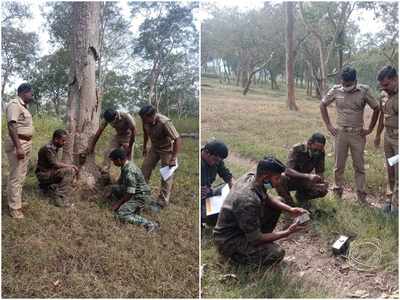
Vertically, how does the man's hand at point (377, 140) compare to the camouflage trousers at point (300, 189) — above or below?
above

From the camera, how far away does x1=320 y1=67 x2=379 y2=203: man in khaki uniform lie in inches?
162

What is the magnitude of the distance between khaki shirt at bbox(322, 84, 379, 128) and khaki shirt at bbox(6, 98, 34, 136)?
9.96ft

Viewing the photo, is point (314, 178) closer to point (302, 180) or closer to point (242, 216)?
point (302, 180)

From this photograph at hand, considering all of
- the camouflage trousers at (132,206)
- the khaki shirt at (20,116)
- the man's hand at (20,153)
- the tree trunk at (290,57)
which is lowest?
the camouflage trousers at (132,206)

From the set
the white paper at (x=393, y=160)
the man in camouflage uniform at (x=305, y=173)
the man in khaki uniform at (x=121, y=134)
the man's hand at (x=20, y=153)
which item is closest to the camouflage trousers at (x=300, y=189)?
the man in camouflage uniform at (x=305, y=173)

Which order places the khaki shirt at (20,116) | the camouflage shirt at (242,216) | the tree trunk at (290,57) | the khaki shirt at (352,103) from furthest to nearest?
the tree trunk at (290,57), the khaki shirt at (352,103), the khaki shirt at (20,116), the camouflage shirt at (242,216)

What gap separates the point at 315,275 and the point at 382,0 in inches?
106

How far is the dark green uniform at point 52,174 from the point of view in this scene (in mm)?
4156

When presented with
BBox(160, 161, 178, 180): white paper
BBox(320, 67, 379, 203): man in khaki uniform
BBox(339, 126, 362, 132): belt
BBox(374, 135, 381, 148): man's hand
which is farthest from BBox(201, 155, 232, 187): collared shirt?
BBox(374, 135, 381, 148): man's hand

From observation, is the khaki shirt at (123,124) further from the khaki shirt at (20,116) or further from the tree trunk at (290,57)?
the tree trunk at (290,57)

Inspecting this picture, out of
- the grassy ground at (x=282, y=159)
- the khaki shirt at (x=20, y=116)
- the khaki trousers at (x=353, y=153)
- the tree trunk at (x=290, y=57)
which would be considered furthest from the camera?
the tree trunk at (x=290, y=57)

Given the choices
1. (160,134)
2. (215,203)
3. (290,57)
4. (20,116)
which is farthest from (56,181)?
(290,57)

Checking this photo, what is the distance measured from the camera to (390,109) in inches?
156

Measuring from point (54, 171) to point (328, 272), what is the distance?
2866mm
